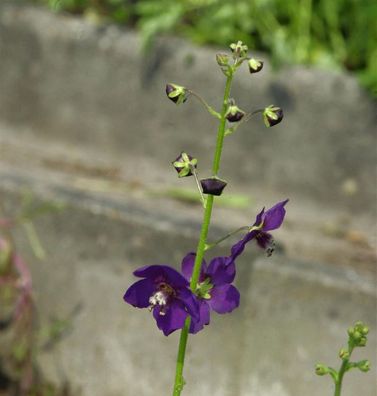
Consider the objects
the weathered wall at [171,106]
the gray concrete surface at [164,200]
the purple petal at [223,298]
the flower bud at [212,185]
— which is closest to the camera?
the flower bud at [212,185]

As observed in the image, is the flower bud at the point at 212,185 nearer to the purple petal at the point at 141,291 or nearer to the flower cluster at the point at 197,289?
the flower cluster at the point at 197,289

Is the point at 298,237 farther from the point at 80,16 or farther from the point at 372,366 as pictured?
the point at 80,16

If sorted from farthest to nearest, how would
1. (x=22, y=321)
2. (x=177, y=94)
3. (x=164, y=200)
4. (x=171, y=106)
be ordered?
(x=171, y=106), (x=164, y=200), (x=22, y=321), (x=177, y=94)

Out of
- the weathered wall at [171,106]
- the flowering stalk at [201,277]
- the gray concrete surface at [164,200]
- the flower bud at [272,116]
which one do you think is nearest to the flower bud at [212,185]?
the flowering stalk at [201,277]

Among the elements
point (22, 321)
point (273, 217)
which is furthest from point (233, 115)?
point (22, 321)

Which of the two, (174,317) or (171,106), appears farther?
(171,106)

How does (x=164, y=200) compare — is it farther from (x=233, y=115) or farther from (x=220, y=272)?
(x=233, y=115)

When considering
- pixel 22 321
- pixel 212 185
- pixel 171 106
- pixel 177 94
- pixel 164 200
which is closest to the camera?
pixel 212 185

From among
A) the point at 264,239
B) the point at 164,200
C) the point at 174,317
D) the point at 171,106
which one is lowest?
the point at 174,317
